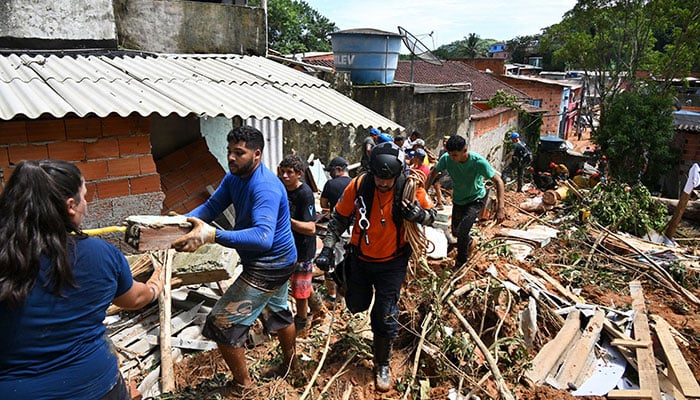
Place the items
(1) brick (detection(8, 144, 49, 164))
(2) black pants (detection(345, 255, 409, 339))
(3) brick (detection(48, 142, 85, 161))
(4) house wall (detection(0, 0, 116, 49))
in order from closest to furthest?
1. (2) black pants (detection(345, 255, 409, 339))
2. (1) brick (detection(8, 144, 49, 164))
3. (3) brick (detection(48, 142, 85, 161))
4. (4) house wall (detection(0, 0, 116, 49))

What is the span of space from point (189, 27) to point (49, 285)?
4907mm

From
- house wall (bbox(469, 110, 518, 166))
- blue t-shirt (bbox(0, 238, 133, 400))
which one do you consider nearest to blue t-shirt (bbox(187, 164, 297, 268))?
blue t-shirt (bbox(0, 238, 133, 400))

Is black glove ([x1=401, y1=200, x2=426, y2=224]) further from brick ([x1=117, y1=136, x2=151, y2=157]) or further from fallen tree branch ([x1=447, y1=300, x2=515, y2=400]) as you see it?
brick ([x1=117, y1=136, x2=151, y2=157])

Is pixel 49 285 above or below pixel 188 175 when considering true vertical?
above

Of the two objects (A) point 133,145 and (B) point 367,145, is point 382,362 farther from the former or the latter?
(B) point 367,145

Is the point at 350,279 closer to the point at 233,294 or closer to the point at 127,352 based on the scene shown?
the point at 233,294

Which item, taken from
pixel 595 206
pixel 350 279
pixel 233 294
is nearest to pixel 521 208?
pixel 595 206

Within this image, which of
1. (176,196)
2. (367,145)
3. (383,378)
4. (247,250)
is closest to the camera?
(247,250)

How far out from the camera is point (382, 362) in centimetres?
346

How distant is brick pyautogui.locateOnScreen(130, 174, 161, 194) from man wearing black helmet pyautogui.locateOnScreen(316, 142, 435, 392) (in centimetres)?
181

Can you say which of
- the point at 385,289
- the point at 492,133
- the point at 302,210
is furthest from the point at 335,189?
the point at 492,133

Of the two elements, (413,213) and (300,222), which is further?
(300,222)

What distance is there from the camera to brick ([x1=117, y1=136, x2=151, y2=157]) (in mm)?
3980

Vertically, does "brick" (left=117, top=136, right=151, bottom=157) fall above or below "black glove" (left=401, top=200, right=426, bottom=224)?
above
